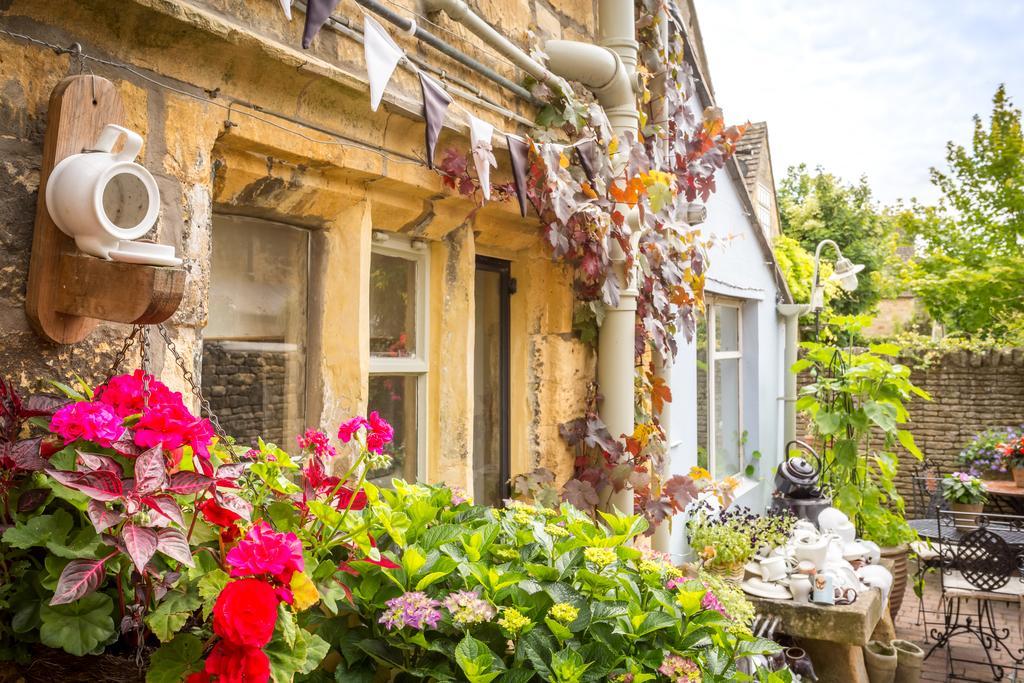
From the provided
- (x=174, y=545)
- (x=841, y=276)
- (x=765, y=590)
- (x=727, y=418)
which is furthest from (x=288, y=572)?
(x=841, y=276)

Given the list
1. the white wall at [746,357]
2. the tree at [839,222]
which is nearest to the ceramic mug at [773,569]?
the white wall at [746,357]

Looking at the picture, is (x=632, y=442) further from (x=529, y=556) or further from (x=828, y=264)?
(x=828, y=264)

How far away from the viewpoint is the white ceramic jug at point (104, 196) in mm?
1156

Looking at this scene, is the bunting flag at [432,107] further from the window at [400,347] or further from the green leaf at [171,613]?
the green leaf at [171,613]

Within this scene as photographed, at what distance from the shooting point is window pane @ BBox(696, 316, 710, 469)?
19.5 ft

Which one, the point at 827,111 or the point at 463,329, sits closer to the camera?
the point at 463,329

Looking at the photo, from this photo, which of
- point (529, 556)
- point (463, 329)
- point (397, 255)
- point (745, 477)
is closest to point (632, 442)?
point (463, 329)

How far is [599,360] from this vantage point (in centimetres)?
322

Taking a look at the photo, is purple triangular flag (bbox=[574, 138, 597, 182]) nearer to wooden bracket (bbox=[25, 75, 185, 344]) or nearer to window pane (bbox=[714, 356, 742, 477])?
wooden bracket (bbox=[25, 75, 185, 344])

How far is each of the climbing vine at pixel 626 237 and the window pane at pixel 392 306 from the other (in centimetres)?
36

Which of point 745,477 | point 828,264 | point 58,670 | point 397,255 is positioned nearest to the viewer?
point 58,670

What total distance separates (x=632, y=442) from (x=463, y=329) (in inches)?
39.2

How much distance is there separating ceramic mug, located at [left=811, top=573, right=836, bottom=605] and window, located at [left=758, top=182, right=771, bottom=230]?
6769mm

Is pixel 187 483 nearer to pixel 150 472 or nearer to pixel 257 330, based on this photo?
pixel 150 472
